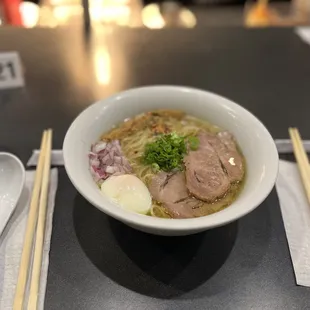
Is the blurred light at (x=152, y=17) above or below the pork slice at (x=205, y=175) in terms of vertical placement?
below

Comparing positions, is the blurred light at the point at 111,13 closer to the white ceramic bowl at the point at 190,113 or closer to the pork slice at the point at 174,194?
the white ceramic bowl at the point at 190,113

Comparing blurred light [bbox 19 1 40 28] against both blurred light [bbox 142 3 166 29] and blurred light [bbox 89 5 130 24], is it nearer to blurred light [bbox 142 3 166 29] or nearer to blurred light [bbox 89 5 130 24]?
blurred light [bbox 89 5 130 24]

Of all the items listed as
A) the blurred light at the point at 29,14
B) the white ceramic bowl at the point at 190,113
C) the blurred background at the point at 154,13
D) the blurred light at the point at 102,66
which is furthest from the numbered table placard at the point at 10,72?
the blurred light at the point at 29,14

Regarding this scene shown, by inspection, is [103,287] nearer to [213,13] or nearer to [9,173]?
[9,173]

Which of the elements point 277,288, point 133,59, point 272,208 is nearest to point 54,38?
point 133,59

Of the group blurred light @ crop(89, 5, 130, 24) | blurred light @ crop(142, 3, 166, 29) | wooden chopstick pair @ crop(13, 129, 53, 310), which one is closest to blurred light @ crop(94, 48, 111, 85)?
wooden chopstick pair @ crop(13, 129, 53, 310)

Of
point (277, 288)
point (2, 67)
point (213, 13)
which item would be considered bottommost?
point (213, 13)

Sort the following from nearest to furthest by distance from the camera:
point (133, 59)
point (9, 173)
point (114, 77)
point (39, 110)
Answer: point (9, 173)
point (39, 110)
point (114, 77)
point (133, 59)

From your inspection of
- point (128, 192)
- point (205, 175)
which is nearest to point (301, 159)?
point (205, 175)
